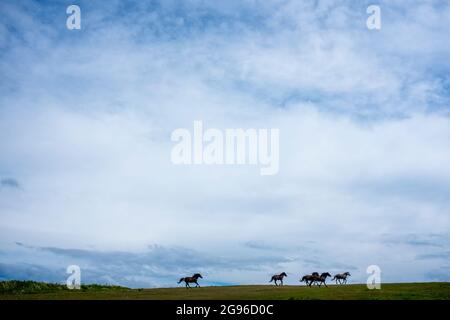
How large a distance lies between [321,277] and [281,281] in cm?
540
